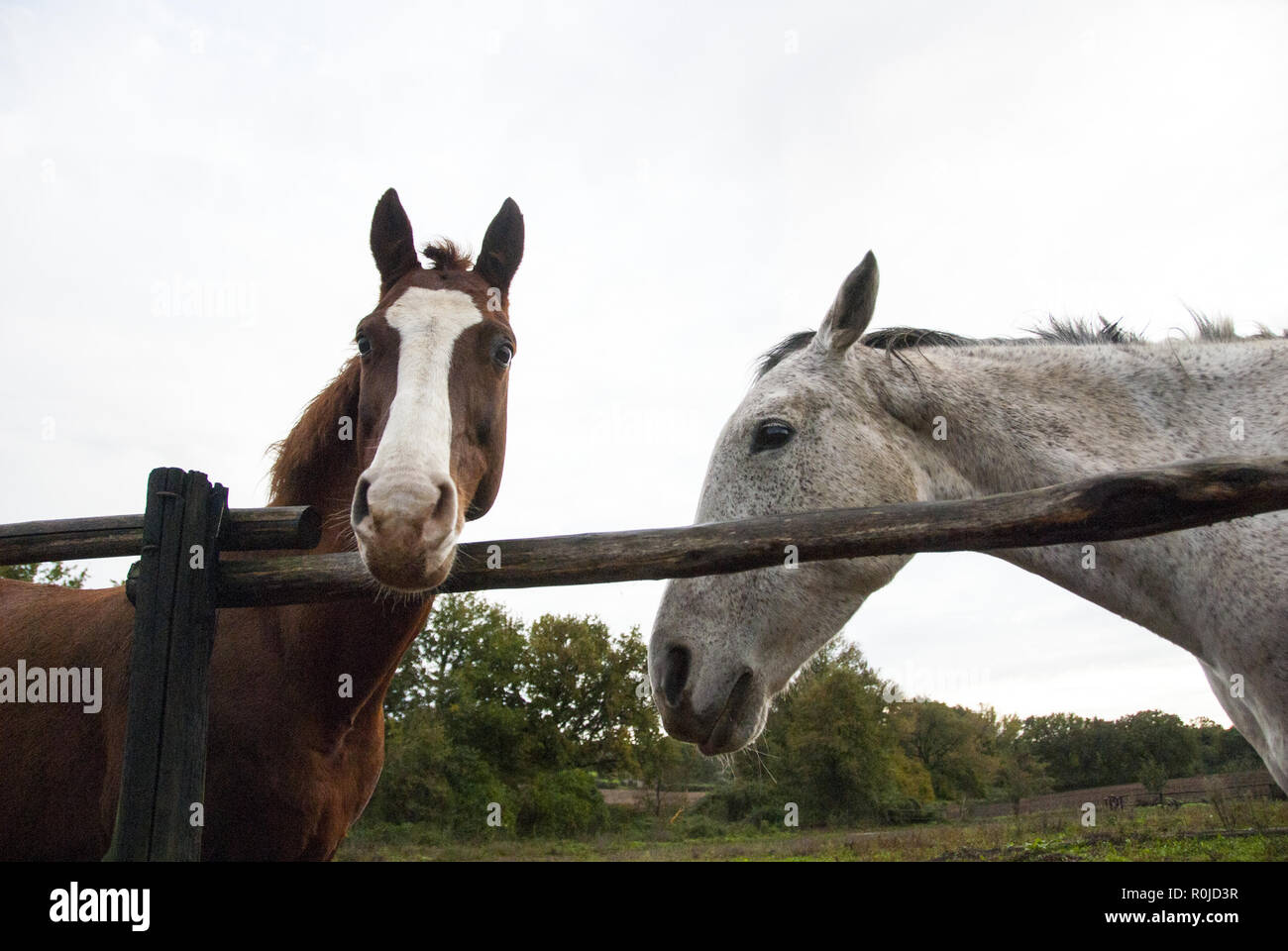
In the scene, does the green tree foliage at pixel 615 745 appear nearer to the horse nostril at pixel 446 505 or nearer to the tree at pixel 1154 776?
the tree at pixel 1154 776

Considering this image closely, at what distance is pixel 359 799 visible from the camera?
3023 millimetres

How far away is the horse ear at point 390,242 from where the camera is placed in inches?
131

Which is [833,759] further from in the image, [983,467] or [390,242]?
[390,242]

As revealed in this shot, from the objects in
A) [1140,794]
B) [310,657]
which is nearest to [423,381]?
[310,657]

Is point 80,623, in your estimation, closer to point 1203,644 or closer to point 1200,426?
point 1203,644

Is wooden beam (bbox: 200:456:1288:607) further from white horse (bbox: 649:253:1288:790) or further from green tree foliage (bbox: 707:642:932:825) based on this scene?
green tree foliage (bbox: 707:642:932:825)

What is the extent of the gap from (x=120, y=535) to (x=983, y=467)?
11.0ft

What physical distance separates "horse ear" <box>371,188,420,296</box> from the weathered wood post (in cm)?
132

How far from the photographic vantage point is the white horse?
2.55 m

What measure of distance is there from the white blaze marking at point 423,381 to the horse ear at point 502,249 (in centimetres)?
49

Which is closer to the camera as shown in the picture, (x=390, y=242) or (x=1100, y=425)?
(x=1100, y=425)

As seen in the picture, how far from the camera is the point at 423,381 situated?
8.01ft

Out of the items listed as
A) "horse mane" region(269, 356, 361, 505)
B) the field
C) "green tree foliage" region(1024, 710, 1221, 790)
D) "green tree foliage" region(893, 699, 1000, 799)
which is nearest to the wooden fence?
"horse mane" region(269, 356, 361, 505)

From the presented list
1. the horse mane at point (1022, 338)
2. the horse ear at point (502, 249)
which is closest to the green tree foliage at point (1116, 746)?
the horse mane at point (1022, 338)
